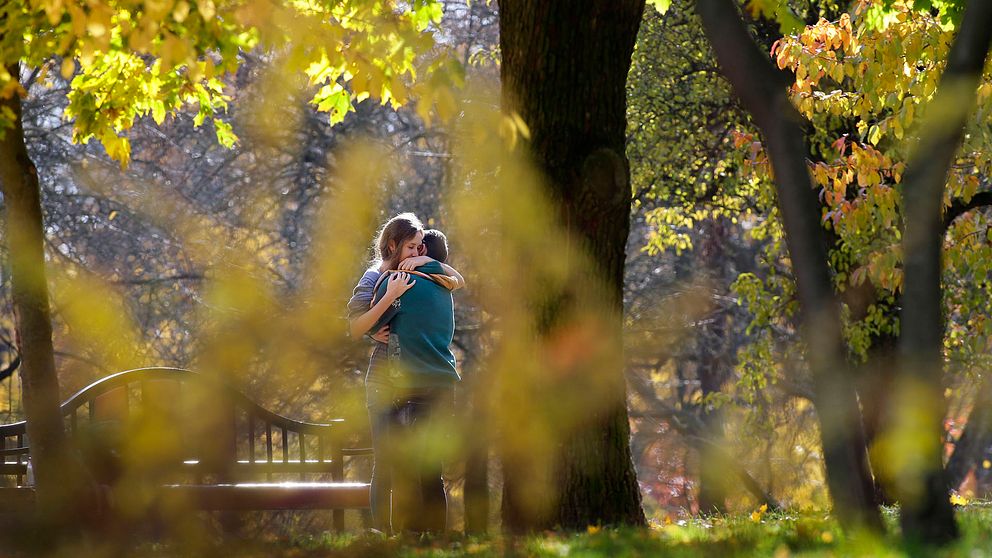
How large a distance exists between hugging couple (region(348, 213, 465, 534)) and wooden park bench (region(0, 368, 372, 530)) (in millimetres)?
1382

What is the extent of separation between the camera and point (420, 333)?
6242 millimetres

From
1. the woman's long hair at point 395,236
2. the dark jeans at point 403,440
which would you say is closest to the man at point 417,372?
the dark jeans at point 403,440

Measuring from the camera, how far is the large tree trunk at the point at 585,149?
6.30 meters

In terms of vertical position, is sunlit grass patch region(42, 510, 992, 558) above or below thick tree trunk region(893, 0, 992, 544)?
below

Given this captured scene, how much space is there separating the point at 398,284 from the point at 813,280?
94.0 inches

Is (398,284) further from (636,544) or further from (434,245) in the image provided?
(636,544)

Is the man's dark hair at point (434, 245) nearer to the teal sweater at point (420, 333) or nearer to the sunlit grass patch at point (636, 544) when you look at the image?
the teal sweater at point (420, 333)

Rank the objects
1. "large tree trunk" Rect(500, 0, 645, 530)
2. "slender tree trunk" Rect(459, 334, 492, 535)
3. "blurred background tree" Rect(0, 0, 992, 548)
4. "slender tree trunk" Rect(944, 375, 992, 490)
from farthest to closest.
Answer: "slender tree trunk" Rect(944, 375, 992, 490), "slender tree trunk" Rect(459, 334, 492, 535), "blurred background tree" Rect(0, 0, 992, 548), "large tree trunk" Rect(500, 0, 645, 530)

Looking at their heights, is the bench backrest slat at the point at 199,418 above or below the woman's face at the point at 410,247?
below

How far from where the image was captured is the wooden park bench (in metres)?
7.64

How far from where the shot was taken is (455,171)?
16.5 m

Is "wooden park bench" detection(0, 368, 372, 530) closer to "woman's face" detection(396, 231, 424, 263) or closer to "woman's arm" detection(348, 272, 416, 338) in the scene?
"woman's arm" detection(348, 272, 416, 338)

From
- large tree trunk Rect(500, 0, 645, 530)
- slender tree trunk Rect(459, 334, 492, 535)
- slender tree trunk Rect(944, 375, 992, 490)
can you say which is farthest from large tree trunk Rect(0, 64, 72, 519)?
slender tree trunk Rect(944, 375, 992, 490)

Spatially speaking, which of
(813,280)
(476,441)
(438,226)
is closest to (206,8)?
(813,280)
